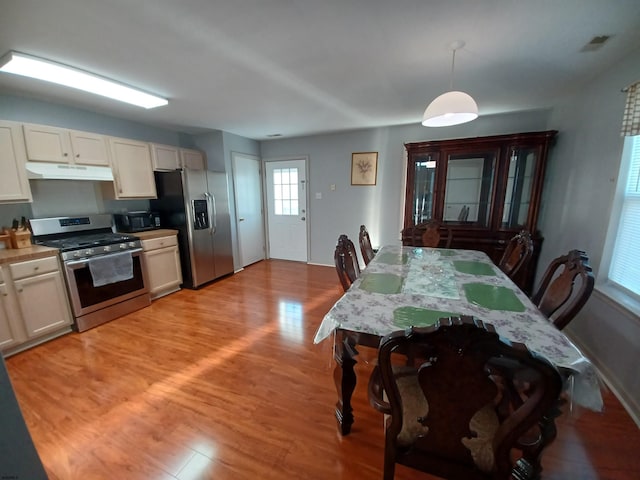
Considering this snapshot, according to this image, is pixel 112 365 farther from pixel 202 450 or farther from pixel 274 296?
pixel 274 296

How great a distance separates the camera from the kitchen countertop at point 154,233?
122 inches

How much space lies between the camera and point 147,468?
129 cm

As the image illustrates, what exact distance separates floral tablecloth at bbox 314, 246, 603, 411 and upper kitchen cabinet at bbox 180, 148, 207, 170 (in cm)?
346

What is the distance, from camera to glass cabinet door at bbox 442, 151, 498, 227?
3.25 meters

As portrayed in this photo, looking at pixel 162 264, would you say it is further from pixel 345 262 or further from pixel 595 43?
pixel 595 43

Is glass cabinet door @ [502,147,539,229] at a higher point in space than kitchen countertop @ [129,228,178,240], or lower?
higher

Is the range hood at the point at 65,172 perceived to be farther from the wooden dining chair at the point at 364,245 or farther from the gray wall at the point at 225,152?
the wooden dining chair at the point at 364,245

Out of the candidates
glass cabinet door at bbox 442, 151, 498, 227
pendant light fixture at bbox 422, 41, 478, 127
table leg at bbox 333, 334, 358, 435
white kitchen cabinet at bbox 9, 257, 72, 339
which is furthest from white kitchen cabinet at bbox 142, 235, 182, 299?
glass cabinet door at bbox 442, 151, 498, 227

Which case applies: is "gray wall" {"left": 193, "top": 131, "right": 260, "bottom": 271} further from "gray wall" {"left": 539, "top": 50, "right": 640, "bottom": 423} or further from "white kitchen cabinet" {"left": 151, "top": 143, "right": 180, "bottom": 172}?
"gray wall" {"left": 539, "top": 50, "right": 640, "bottom": 423}

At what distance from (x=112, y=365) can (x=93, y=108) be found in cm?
290

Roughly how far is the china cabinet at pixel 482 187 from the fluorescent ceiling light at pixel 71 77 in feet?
10.7

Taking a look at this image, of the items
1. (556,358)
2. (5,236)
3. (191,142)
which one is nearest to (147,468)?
(556,358)

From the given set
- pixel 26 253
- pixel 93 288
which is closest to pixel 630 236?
pixel 93 288

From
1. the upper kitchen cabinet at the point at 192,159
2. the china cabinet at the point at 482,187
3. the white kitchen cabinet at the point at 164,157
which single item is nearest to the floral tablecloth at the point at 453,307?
the china cabinet at the point at 482,187
